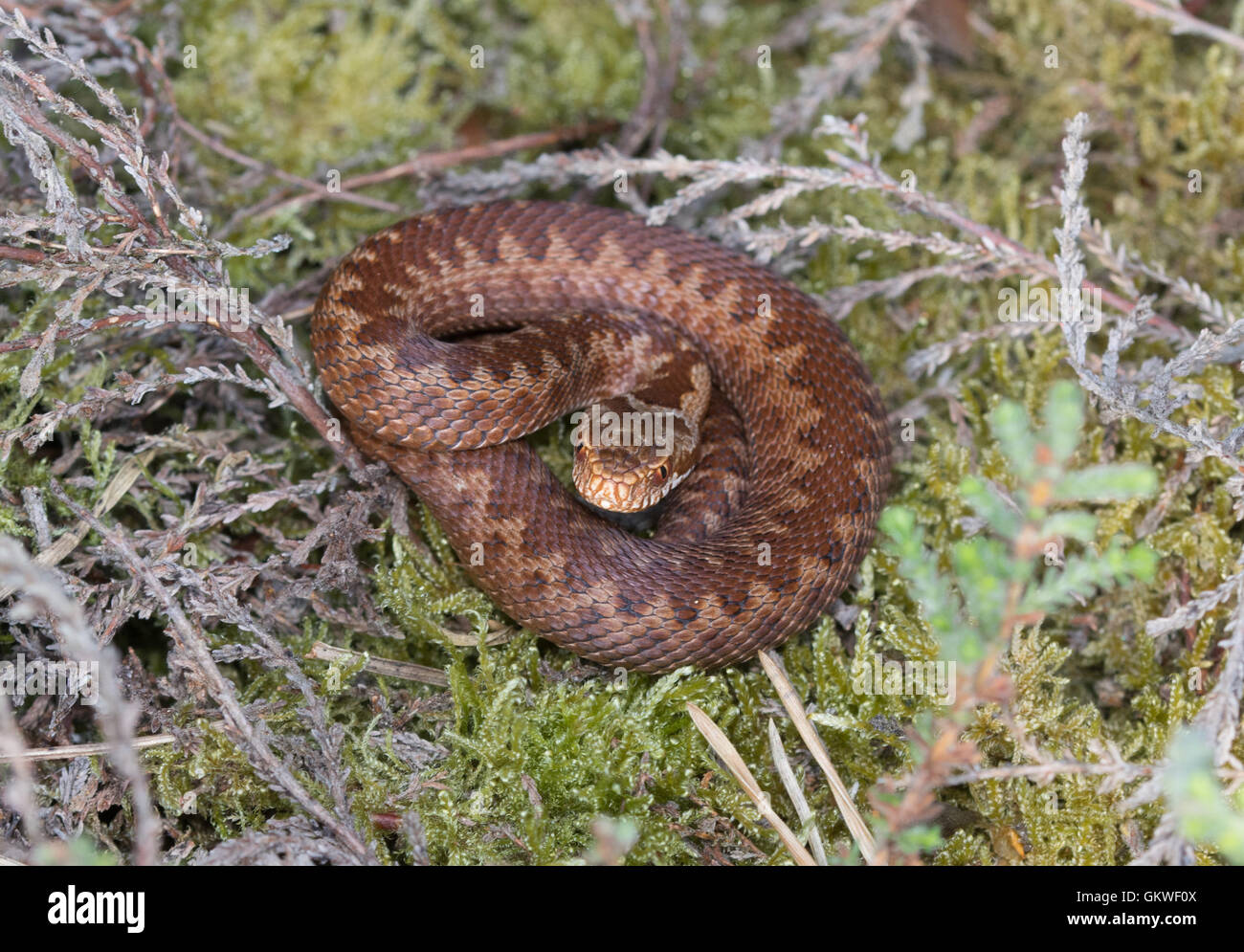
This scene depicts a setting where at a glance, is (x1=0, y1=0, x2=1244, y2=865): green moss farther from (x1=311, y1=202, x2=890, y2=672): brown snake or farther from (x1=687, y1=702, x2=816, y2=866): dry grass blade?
(x1=311, y1=202, x2=890, y2=672): brown snake

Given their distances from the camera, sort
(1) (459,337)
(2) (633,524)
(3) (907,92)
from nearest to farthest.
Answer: (2) (633,524), (1) (459,337), (3) (907,92)

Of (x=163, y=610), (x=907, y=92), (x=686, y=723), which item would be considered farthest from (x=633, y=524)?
(x=907, y=92)

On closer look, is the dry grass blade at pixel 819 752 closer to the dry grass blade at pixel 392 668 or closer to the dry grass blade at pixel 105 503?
the dry grass blade at pixel 392 668

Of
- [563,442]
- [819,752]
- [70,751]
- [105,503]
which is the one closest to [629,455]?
[563,442]

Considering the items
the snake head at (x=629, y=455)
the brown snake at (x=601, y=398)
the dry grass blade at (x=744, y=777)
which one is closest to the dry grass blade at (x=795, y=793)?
the dry grass blade at (x=744, y=777)

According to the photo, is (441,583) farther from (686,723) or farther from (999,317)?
(999,317)
